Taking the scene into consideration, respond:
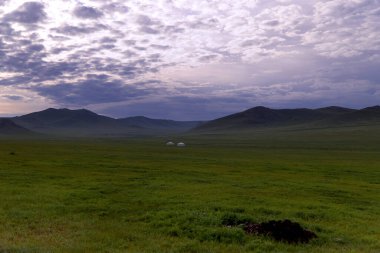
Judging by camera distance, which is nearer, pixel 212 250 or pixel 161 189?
pixel 212 250

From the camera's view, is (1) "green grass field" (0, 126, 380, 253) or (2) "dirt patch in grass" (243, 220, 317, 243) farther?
(2) "dirt patch in grass" (243, 220, 317, 243)

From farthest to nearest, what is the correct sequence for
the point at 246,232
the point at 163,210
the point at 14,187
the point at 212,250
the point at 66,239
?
the point at 14,187 → the point at 163,210 → the point at 246,232 → the point at 66,239 → the point at 212,250

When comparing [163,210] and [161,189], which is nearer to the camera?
[163,210]

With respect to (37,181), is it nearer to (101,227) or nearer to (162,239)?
(101,227)

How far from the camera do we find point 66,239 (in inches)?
512

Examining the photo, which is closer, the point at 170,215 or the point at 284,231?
the point at 284,231

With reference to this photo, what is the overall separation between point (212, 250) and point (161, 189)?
13569 mm

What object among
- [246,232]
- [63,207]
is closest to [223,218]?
[246,232]

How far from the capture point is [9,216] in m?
16.7

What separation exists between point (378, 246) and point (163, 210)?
29.0 ft

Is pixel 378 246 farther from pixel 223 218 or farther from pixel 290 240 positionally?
pixel 223 218

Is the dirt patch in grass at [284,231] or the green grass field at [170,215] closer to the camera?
the green grass field at [170,215]

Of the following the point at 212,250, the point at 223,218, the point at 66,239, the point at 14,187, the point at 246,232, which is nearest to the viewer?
the point at 212,250

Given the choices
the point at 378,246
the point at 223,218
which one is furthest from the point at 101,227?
the point at 378,246
